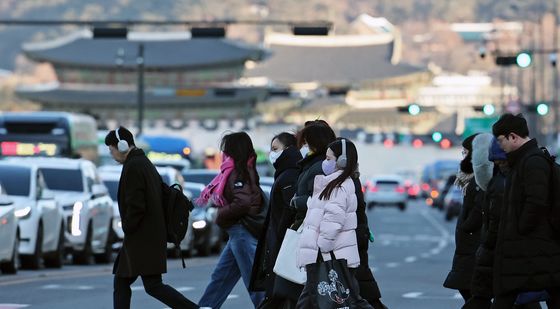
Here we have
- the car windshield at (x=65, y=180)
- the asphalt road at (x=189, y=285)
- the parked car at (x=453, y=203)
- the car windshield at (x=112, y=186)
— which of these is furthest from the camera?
A: the parked car at (x=453, y=203)

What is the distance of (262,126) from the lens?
438ft

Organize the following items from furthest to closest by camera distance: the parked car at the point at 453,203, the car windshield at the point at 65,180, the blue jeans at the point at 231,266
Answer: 1. the parked car at the point at 453,203
2. the car windshield at the point at 65,180
3. the blue jeans at the point at 231,266

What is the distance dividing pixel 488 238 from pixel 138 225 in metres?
2.79

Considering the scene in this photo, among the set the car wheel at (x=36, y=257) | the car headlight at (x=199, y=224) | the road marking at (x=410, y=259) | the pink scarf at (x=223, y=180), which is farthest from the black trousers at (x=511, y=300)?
the road marking at (x=410, y=259)

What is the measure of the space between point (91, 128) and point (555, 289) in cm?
3416

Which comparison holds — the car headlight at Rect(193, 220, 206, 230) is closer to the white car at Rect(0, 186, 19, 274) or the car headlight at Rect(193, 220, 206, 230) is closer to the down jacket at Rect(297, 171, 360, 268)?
the white car at Rect(0, 186, 19, 274)

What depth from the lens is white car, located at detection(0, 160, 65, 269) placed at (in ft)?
77.6

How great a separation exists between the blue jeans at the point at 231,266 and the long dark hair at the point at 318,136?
217 centimetres

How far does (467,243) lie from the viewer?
13.3 metres

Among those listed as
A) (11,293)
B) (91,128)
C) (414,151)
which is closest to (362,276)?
(11,293)

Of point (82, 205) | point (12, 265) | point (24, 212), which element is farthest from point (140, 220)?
point (82, 205)

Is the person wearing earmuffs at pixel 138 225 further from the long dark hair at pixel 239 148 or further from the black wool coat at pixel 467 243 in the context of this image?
the black wool coat at pixel 467 243

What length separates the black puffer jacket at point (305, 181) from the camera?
12.4 m

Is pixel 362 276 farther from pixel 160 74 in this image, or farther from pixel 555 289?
pixel 160 74
